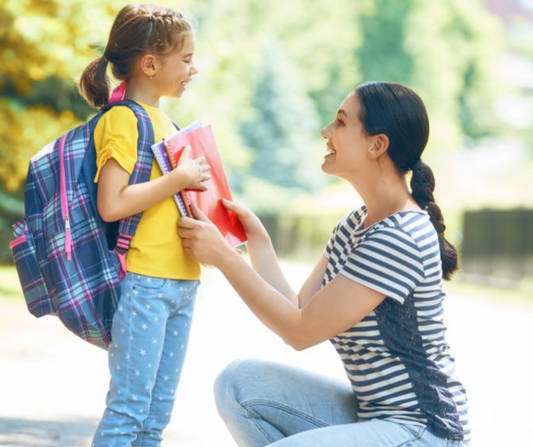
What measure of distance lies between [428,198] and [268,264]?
67 centimetres

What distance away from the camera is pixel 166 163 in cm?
343

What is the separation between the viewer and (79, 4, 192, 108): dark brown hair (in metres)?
3.49

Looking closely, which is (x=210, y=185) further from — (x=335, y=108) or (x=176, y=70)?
(x=335, y=108)

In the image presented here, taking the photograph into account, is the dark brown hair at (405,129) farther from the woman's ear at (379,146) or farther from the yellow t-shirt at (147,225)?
the yellow t-shirt at (147,225)

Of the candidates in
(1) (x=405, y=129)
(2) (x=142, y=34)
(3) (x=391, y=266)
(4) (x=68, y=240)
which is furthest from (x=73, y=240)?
(1) (x=405, y=129)

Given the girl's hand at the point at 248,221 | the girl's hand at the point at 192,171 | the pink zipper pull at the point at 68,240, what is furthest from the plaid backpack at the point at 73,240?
the girl's hand at the point at 248,221

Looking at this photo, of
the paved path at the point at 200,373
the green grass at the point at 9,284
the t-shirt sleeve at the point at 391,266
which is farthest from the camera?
the green grass at the point at 9,284

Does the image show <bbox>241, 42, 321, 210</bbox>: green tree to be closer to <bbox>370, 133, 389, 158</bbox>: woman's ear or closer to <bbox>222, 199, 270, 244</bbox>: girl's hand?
<bbox>222, 199, 270, 244</bbox>: girl's hand

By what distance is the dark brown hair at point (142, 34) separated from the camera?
3.49 metres

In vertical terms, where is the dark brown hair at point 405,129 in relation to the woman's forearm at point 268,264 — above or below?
above

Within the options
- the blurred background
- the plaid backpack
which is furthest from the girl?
the blurred background

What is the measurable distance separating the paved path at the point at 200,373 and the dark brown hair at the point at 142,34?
6.55ft

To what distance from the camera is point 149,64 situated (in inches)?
138

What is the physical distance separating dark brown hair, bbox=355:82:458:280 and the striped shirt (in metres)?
0.13
